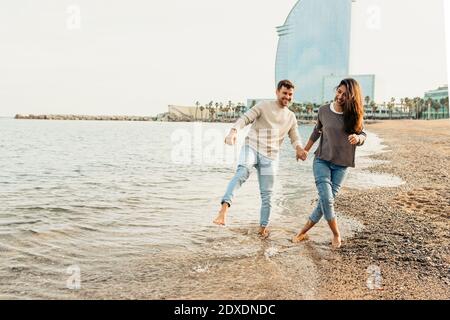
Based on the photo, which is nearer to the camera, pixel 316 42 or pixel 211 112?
pixel 316 42

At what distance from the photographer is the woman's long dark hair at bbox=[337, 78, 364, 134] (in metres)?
4.06

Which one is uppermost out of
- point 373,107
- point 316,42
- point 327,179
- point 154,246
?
point 316,42

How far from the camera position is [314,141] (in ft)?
15.0

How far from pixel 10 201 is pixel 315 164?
6.45m

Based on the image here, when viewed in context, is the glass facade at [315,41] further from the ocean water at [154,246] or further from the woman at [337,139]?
the woman at [337,139]

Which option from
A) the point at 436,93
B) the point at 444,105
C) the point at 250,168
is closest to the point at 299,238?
the point at 250,168

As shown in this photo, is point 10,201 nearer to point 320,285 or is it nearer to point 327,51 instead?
point 320,285

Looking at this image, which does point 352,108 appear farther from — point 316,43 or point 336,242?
point 316,43

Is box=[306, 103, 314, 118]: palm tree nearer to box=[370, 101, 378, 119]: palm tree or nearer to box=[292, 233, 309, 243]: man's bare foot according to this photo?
box=[370, 101, 378, 119]: palm tree

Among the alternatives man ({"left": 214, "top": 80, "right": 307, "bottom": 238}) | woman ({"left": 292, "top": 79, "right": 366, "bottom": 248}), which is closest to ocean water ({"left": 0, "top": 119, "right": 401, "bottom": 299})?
woman ({"left": 292, "top": 79, "right": 366, "bottom": 248})

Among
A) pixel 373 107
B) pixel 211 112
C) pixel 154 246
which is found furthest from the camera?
pixel 211 112

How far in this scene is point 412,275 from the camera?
11.5 feet

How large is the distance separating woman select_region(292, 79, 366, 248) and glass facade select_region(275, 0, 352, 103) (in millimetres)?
96540

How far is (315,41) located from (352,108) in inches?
4167
